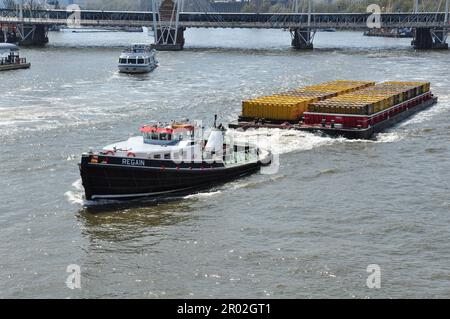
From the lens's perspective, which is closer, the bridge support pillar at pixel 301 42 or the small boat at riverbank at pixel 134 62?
the small boat at riverbank at pixel 134 62

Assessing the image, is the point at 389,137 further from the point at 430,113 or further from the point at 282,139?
the point at 430,113

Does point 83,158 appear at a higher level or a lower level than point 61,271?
higher

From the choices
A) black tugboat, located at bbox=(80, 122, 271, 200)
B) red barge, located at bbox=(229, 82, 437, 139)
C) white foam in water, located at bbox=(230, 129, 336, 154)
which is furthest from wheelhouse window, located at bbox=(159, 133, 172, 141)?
red barge, located at bbox=(229, 82, 437, 139)

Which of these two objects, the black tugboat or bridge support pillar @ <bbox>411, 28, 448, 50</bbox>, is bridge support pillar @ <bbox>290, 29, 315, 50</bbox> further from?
the black tugboat

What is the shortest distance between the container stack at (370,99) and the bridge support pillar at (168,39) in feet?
323

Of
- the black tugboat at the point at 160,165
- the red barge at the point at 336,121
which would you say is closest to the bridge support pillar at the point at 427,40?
the red barge at the point at 336,121

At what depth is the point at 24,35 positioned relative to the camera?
187875 mm

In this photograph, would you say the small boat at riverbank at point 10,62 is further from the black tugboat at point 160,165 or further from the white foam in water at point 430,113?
the black tugboat at point 160,165

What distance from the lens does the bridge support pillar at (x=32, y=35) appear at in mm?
186875

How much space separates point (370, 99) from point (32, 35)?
141m
